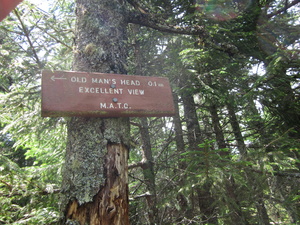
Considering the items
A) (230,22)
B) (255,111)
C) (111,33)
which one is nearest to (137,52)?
(230,22)

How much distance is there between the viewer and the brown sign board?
2.13 metres

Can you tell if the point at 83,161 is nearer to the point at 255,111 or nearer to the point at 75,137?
the point at 75,137

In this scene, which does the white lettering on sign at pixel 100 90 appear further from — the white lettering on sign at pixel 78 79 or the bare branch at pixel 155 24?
the bare branch at pixel 155 24

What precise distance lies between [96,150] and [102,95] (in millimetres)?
538

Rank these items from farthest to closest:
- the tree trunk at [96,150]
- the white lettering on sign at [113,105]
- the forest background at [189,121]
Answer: the forest background at [189,121]
the white lettering on sign at [113,105]
the tree trunk at [96,150]

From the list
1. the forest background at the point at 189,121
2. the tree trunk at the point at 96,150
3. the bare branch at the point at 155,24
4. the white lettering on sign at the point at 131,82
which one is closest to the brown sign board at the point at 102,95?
the white lettering on sign at the point at 131,82

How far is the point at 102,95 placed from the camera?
2295 mm

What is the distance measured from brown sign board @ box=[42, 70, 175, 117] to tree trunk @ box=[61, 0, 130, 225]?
18cm

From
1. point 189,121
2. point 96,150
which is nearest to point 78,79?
point 96,150

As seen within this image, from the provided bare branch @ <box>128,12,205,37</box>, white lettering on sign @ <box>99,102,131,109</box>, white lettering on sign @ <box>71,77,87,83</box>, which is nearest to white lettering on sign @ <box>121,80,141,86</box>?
white lettering on sign @ <box>99,102,131,109</box>

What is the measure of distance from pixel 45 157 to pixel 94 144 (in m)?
3.87

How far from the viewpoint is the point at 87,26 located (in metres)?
2.75

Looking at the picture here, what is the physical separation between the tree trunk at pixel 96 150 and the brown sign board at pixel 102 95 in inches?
7.2

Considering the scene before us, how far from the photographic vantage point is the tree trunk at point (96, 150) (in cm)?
200
